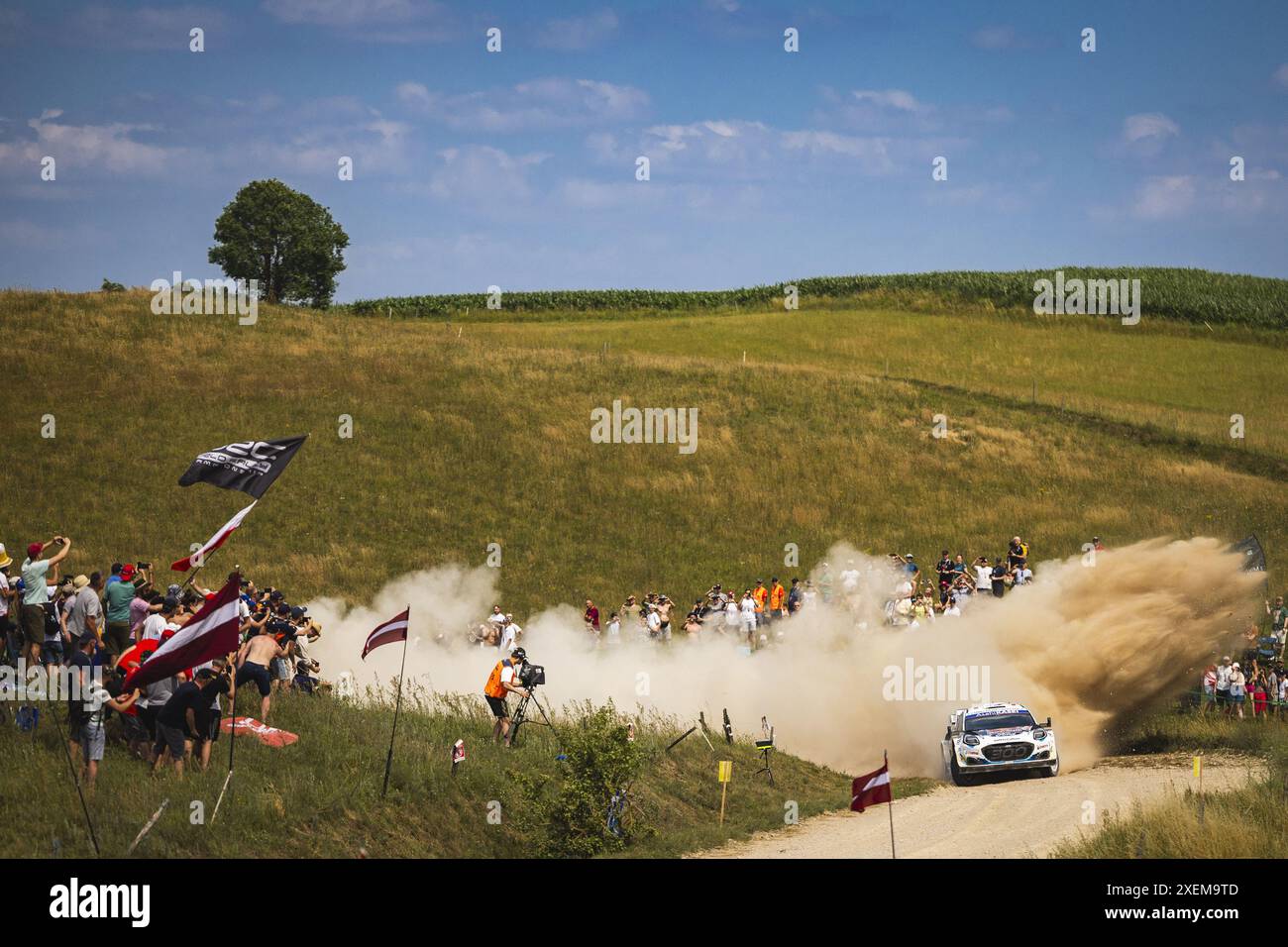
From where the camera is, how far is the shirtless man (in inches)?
742

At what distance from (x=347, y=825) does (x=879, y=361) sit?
61.1 metres

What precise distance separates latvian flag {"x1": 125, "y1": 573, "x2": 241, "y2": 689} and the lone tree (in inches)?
3728

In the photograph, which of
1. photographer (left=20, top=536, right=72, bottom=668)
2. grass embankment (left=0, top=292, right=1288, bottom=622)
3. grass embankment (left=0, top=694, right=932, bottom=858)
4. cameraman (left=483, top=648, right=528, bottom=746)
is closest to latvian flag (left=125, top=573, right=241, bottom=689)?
grass embankment (left=0, top=694, right=932, bottom=858)

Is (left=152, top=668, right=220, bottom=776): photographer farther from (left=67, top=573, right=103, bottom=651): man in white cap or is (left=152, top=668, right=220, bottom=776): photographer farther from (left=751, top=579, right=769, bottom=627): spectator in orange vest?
(left=751, top=579, right=769, bottom=627): spectator in orange vest

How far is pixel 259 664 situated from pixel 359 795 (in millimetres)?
3493

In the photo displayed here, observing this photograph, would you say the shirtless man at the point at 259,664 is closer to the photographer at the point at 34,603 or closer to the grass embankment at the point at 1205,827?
the photographer at the point at 34,603

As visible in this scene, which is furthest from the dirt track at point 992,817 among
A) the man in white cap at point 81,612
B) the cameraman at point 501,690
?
the man in white cap at point 81,612

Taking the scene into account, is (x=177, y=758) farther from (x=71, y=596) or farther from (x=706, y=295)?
(x=706, y=295)

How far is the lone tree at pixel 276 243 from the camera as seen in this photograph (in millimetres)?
103312

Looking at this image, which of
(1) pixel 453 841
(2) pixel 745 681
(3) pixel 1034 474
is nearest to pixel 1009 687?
(2) pixel 745 681

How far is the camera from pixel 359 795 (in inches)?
665

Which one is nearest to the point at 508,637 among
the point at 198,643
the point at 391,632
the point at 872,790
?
the point at 391,632

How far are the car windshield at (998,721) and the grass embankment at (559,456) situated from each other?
18132mm

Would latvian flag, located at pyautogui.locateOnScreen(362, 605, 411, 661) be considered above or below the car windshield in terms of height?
above
